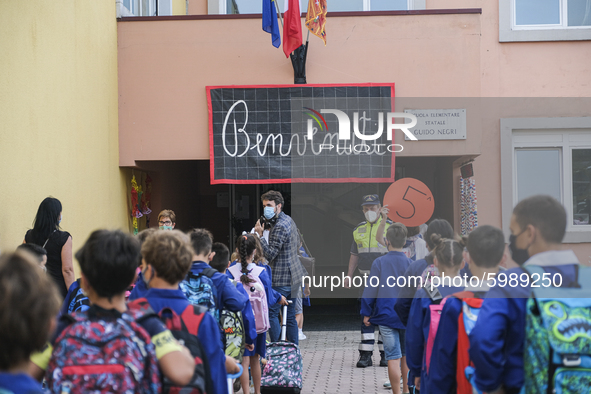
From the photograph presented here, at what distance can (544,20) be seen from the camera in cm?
926

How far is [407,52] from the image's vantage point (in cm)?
856

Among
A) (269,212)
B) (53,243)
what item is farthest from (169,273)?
(269,212)

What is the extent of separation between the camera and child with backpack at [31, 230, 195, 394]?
196 centimetres

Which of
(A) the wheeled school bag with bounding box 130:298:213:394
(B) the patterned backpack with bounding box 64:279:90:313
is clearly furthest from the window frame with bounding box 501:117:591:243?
(A) the wheeled school bag with bounding box 130:298:213:394

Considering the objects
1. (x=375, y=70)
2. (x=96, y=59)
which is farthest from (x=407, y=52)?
(x=96, y=59)

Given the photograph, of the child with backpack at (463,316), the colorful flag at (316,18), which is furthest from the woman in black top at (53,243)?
the colorful flag at (316,18)

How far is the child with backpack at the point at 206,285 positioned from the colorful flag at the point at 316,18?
4810 mm

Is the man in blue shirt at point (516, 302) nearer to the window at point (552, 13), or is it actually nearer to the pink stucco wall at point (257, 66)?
the pink stucco wall at point (257, 66)

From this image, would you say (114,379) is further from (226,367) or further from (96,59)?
(96,59)

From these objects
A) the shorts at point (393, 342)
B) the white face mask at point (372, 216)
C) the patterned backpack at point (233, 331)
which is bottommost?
the shorts at point (393, 342)

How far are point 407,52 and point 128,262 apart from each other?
719 centimetres

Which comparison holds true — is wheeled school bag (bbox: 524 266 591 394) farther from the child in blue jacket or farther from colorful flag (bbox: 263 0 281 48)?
colorful flag (bbox: 263 0 281 48)

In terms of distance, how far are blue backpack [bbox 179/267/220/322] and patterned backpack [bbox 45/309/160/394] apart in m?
1.42

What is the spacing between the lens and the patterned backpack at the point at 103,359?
196 centimetres
